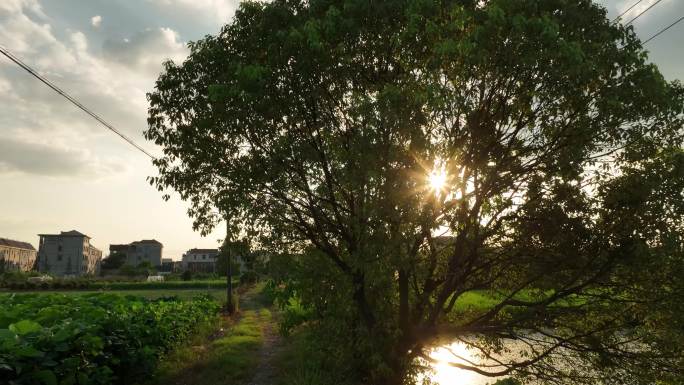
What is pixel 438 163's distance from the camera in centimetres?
860

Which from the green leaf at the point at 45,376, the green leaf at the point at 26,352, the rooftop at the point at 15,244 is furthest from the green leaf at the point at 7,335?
the rooftop at the point at 15,244

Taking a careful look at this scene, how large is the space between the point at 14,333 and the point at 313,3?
22.3 ft

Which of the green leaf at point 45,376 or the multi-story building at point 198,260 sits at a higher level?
the multi-story building at point 198,260

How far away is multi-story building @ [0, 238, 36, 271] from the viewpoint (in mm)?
125438

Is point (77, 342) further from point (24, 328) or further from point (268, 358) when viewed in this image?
point (268, 358)

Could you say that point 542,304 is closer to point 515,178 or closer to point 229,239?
point 515,178

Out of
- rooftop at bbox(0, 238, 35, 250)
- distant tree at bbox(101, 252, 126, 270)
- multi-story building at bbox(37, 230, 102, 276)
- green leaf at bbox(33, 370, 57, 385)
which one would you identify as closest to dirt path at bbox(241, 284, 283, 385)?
green leaf at bbox(33, 370, 57, 385)

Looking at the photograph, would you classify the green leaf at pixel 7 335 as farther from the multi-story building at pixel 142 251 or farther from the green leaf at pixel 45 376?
the multi-story building at pixel 142 251

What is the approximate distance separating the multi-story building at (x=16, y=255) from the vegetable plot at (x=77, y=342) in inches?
4904

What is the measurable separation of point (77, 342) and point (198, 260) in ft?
508

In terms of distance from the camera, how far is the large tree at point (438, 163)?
801cm

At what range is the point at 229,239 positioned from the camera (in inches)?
410

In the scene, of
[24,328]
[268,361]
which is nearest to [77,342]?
[24,328]

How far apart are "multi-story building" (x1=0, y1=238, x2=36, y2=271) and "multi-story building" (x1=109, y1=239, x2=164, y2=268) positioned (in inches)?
896
